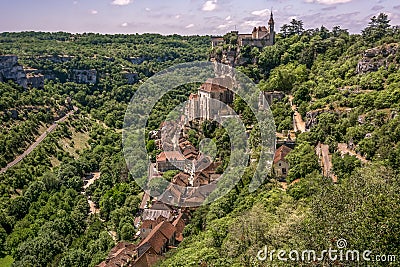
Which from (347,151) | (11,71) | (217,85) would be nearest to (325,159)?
(347,151)

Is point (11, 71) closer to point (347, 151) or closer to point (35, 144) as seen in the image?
point (35, 144)

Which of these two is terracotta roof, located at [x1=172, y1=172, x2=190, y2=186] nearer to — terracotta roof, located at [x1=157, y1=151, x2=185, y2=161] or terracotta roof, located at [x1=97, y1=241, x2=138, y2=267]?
terracotta roof, located at [x1=157, y1=151, x2=185, y2=161]

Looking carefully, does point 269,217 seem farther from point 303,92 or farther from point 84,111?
point 84,111

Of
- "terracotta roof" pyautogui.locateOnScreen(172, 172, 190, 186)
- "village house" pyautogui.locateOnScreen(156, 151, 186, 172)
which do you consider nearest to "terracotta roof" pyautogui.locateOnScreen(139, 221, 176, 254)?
"terracotta roof" pyautogui.locateOnScreen(172, 172, 190, 186)

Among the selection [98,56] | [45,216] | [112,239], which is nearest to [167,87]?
[45,216]

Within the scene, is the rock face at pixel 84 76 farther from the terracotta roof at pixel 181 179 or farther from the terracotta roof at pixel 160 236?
the terracotta roof at pixel 160 236
